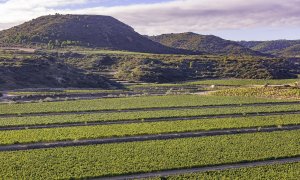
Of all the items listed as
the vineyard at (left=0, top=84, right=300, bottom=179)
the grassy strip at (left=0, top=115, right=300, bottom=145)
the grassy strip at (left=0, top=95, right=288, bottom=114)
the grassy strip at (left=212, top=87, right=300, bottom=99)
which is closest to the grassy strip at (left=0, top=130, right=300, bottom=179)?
the vineyard at (left=0, top=84, right=300, bottom=179)

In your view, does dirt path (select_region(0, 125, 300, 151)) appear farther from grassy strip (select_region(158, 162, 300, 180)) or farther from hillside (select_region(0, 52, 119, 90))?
hillside (select_region(0, 52, 119, 90))

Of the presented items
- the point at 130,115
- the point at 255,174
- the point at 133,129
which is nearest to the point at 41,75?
the point at 130,115

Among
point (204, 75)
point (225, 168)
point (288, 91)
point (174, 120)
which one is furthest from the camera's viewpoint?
point (204, 75)

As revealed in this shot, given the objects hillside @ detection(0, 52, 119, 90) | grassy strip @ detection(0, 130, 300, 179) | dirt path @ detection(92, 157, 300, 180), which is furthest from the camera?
hillside @ detection(0, 52, 119, 90)

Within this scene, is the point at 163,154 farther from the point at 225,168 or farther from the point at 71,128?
the point at 71,128

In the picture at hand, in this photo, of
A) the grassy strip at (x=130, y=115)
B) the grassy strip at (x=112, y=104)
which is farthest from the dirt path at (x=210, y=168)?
the grassy strip at (x=112, y=104)

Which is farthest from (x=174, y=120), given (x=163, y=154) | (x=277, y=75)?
(x=277, y=75)
